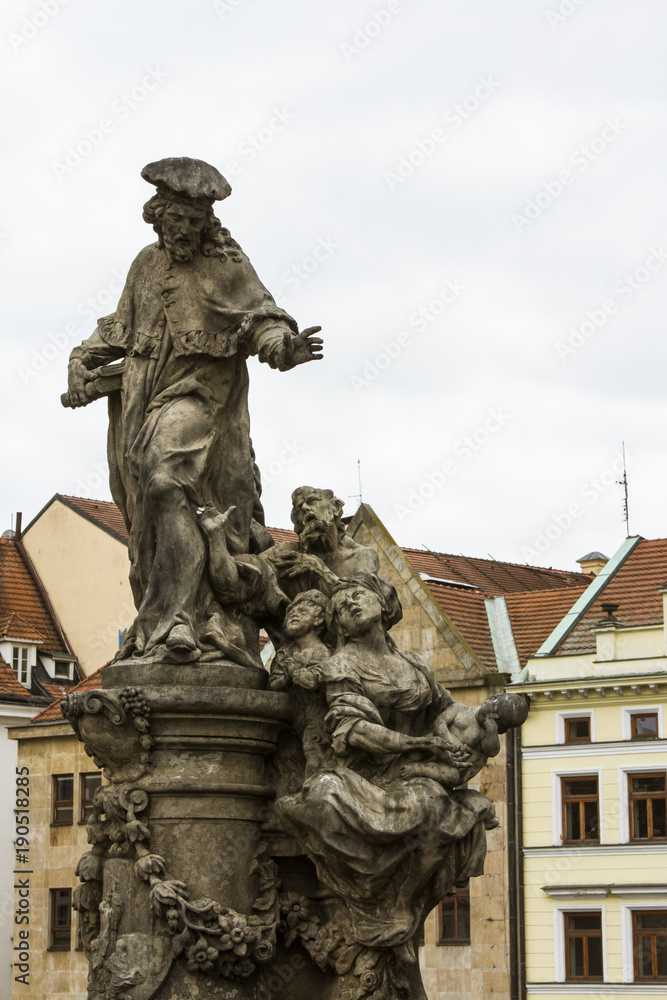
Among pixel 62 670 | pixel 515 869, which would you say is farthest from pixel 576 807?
pixel 62 670

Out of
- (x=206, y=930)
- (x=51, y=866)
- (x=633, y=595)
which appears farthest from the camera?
(x=51, y=866)

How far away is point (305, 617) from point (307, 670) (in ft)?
1.07

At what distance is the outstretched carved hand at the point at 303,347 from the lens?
8.90 m

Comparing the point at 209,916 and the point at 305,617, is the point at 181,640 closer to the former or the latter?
the point at 305,617

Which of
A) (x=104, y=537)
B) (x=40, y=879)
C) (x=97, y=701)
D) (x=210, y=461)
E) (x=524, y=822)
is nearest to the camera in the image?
(x=97, y=701)

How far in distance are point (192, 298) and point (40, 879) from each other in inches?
1385

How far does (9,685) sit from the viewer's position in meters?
Result: 45.2

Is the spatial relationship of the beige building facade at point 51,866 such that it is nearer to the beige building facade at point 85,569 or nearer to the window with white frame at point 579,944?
the beige building facade at point 85,569

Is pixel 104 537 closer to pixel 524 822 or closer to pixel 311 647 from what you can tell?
pixel 524 822

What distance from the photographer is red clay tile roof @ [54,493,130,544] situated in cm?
4762

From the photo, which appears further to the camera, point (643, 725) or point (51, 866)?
point (51, 866)

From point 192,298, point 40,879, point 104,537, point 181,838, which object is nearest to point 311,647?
point 181,838

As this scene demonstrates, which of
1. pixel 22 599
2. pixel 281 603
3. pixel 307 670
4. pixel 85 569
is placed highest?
pixel 85 569

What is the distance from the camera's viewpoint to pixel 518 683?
1486 inches
